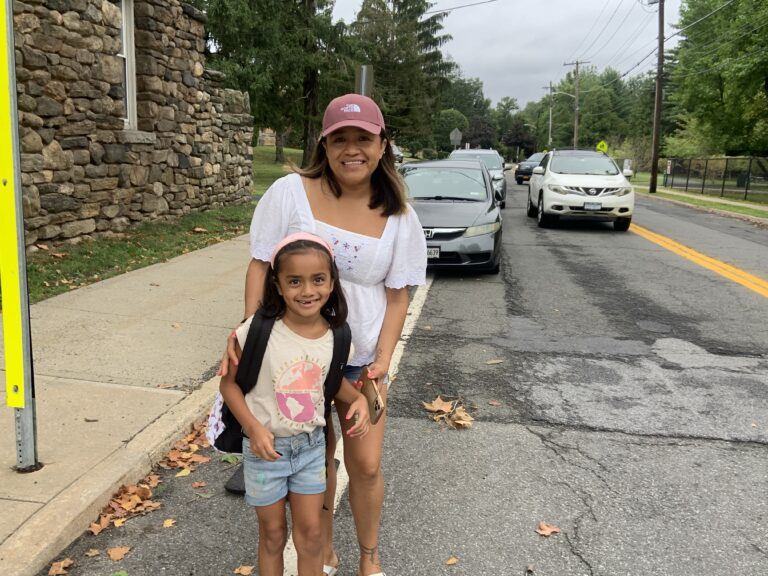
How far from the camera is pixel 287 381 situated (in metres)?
2.15

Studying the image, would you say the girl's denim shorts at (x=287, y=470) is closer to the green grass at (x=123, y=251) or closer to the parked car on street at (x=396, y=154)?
the parked car on street at (x=396, y=154)

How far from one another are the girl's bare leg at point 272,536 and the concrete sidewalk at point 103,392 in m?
1.04

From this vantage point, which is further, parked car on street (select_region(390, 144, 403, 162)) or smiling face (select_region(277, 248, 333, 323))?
parked car on street (select_region(390, 144, 403, 162))

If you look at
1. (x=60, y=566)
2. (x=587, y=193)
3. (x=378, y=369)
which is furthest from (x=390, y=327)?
(x=587, y=193)

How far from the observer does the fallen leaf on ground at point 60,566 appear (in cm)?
268

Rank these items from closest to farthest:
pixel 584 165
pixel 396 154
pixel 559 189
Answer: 1. pixel 559 189
2. pixel 584 165
3. pixel 396 154

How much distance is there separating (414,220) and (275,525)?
1192 millimetres

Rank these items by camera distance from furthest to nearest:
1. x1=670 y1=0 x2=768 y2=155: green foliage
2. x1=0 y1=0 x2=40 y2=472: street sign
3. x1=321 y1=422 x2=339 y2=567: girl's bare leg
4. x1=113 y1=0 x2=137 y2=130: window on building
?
x1=670 y1=0 x2=768 y2=155: green foliage → x1=113 y1=0 x2=137 y2=130: window on building → x1=0 y1=0 x2=40 y2=472: street sign → x1=321 y1=422 x2=339 y2=567: girl's bare leg

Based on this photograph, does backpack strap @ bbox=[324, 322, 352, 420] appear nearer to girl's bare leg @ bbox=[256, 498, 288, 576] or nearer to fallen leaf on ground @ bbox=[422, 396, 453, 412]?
girl's bare leg @ bbox=[256, 498, 288, 576]

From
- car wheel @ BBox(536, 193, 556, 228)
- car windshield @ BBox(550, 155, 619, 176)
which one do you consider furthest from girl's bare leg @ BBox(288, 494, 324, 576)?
car windshield @ BBox(550, 155, 619, 176)

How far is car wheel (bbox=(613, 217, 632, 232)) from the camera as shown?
14.6 metres

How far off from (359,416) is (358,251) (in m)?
0.58

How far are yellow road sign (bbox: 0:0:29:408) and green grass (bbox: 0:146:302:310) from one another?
2.28 metres

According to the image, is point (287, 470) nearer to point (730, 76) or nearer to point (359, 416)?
point (359, 416)
